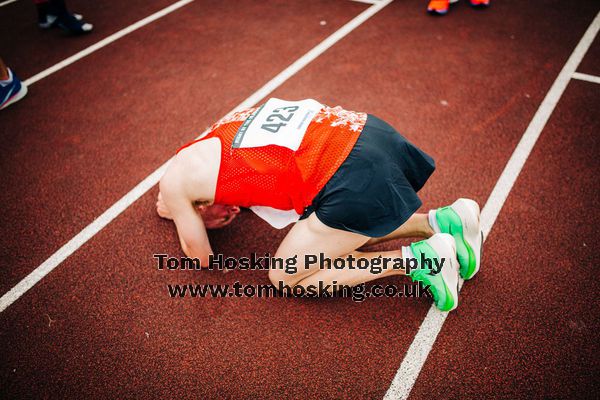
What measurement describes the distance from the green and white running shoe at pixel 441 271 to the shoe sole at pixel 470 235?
12 centimetres

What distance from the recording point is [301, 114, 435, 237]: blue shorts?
1487mm

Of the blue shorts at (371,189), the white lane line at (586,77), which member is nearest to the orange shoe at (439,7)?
the white lane line at (586,77)

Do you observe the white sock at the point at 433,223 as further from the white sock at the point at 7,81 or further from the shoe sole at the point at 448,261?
the white sock at the point at 7,81

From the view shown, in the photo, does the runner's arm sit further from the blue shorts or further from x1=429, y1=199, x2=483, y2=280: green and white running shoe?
x1=429, y1=199, x2=483, y2=280: green and white running shoe

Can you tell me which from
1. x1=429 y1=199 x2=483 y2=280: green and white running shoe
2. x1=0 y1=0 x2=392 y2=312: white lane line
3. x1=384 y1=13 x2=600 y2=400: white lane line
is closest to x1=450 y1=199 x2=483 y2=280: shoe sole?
x1=429 y1=199 x2=483 y2=280: green and white running shoe

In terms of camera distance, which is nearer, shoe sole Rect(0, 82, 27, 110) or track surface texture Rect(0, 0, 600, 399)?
track surface texture Rect(0, 0, 600, 399)

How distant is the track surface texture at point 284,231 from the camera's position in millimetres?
1780

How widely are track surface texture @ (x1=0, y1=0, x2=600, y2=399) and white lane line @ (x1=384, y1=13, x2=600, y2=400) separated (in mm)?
43

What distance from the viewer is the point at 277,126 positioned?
156 cm

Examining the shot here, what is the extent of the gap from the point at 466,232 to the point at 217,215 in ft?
4.84

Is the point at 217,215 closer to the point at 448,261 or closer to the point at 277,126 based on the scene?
the point at 277,126

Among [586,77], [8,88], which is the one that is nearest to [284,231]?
[8,88]

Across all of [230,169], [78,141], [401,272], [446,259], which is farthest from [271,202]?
[78,141]

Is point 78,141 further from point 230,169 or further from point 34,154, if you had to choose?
point 230,169
